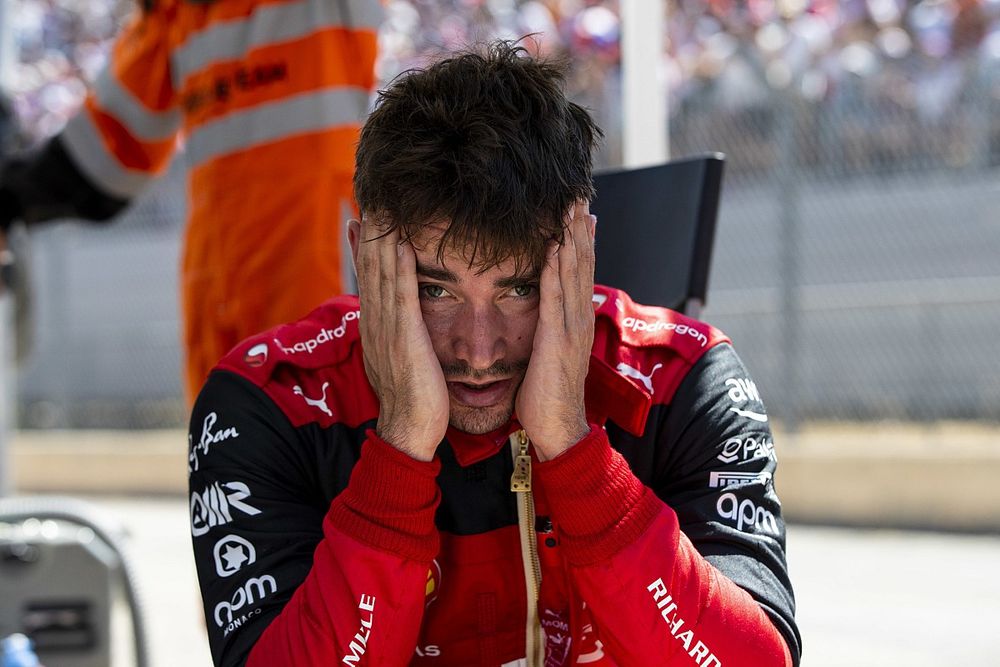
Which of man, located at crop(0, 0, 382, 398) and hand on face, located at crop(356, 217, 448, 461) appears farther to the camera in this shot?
man, located at crop(0, 0, 382, 398)

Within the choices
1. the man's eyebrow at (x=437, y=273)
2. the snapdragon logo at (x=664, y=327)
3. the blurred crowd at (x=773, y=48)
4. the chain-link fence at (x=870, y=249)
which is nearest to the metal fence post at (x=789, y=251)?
the chain-link fence at (x=870, y=249)

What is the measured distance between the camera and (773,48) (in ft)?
22.0

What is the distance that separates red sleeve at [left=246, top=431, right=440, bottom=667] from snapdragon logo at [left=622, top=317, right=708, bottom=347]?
419 millimetres

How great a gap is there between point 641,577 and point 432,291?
17.6 inches

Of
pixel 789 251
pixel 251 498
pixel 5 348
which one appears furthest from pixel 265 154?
pixel 789 251

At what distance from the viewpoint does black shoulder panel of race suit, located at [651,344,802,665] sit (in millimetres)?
1596

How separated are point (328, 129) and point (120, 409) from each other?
620 cm

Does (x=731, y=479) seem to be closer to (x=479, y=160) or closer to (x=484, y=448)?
(x=484, y=448)

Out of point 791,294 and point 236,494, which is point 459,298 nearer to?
point 236,494

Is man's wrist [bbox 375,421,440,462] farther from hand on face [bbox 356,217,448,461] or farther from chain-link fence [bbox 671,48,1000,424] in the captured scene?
chain-link fence [bbox 671,48,1000,424]

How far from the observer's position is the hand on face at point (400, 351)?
1537 mm

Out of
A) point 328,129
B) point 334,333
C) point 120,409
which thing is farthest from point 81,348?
point 334,333

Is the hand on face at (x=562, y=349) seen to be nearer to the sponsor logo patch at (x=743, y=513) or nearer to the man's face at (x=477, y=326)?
the man's face at (x=477, y=326)

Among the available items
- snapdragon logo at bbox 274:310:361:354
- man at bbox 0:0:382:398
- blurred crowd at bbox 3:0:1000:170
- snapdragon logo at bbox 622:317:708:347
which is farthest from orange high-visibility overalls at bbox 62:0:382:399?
blurred crowd at bbox 3:0:1000:170
